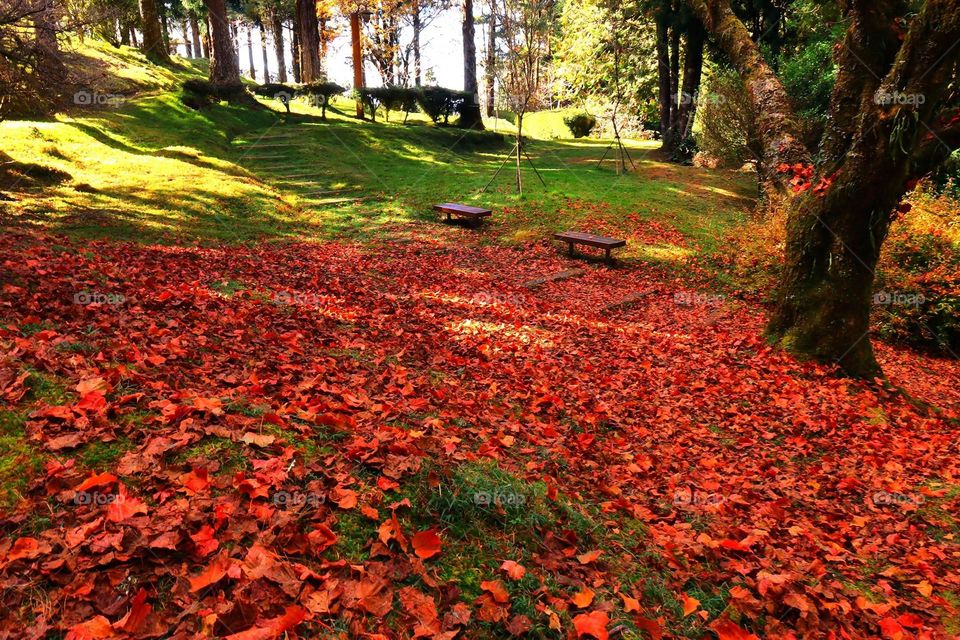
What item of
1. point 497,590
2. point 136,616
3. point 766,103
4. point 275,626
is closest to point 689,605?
point 497,590

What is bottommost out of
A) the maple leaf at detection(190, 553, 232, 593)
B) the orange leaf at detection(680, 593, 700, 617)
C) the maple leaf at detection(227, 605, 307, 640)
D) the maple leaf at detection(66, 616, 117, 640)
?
the orange leaf at detection(680, 593, 700, 617)

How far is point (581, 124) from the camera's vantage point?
107 feet

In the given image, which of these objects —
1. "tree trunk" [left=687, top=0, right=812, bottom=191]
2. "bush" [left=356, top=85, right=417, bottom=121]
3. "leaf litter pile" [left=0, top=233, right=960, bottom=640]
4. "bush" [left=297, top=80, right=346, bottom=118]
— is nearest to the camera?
"leaf litter pile" [left=0, top=233, right=960, bottom=640]

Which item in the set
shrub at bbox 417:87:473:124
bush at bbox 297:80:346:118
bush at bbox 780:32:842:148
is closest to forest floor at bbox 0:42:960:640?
bush at bbox 780:32:842:148

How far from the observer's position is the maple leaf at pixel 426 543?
2.60m

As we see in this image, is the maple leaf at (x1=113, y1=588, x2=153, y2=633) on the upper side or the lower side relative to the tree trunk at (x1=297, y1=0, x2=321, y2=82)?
lower

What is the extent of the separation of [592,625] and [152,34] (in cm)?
2819

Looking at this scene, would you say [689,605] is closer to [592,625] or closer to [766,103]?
[592,625]

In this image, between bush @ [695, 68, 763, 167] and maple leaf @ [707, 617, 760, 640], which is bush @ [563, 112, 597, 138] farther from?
maple leaf @ [707, 617, 760, 640]

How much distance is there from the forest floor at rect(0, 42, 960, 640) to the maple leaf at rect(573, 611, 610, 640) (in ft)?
0.04

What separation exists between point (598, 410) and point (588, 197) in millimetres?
11377

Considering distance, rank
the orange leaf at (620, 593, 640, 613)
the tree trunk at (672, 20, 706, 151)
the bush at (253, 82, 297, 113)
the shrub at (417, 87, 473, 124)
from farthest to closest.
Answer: the shrub at (417, 87, 473, 124)
the bush at (253, 82, 297, 113)
the tree trunk at (672, 20, 706, 151)
the orange leaf at (620, 593, 640, 613)

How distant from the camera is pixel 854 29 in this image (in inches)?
256

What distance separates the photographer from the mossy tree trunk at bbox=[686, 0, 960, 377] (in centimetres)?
575
